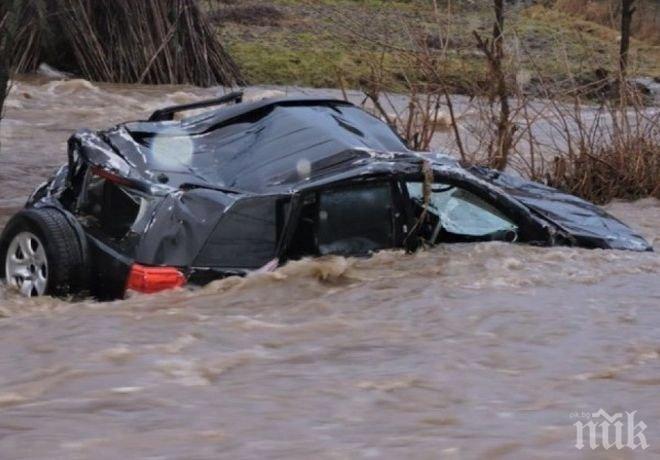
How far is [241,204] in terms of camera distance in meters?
6.29

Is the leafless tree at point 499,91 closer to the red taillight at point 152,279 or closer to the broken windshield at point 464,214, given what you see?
the broken windshield at point 464,214

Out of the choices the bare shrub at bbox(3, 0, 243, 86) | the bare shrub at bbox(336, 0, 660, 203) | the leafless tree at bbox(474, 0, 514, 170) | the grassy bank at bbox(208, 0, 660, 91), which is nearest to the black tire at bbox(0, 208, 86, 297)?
the bare shrub at bbox(336, 0, 660, 203)

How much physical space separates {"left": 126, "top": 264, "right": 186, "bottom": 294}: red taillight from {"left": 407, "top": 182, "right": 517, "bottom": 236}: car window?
5.66ft

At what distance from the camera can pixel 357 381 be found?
5.08 m

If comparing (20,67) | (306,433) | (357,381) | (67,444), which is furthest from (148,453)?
(20,67)

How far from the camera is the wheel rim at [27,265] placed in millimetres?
6379

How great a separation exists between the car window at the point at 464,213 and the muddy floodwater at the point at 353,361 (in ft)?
0.39

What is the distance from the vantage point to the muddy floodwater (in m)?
4.33

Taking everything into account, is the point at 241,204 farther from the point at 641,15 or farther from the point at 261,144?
the point at 641,15

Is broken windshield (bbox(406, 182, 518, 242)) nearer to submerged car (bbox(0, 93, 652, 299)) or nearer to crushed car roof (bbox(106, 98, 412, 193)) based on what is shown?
submerged car (bbox(0, 93, 652, 299))

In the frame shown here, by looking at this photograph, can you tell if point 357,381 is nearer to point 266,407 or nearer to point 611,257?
point 266,407

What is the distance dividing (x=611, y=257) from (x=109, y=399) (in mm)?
3974

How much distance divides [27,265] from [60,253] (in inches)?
15.3

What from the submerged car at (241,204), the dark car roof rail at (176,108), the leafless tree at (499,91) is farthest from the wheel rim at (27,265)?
the leafless tree at (499,91)
